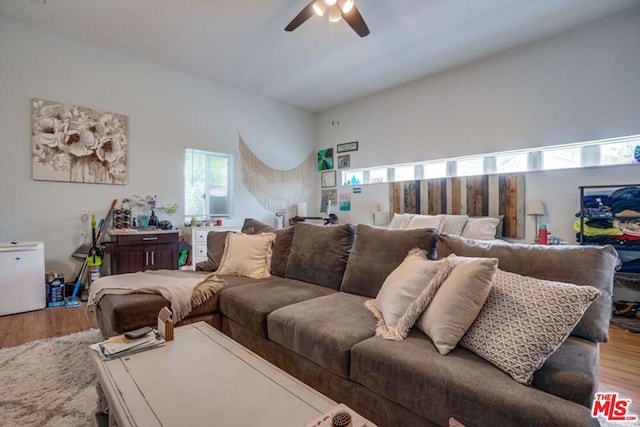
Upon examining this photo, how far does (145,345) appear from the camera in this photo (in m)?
1.41

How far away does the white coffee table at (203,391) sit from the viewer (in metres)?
0.94

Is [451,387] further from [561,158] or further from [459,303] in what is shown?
[561,158]

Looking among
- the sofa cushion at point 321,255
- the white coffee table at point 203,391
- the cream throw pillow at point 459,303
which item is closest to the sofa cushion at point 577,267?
the cream throw pillow at point 459,303

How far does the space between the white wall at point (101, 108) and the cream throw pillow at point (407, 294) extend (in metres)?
3.93

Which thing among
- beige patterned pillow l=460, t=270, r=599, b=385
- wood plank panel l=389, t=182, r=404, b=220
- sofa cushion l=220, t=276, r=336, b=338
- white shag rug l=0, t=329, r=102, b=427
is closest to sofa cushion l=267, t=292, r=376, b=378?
sofa cushion l=220, t=276, r=336, b=338

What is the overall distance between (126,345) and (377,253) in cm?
149

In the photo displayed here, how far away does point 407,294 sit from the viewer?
1.54 metres

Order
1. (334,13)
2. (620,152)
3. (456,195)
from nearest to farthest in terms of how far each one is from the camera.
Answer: (334,13) < (620,152) < (456,195)

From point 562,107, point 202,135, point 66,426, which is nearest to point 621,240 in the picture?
point 562,107

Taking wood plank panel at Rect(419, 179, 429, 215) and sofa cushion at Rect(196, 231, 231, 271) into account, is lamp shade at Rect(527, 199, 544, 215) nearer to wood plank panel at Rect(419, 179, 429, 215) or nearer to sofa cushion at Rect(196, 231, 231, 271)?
wood plank panel at Rect(419, 179, 429, 215)

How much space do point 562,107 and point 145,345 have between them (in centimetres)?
471

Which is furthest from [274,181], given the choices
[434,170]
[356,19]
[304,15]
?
[356,19]

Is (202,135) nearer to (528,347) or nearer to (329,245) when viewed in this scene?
(329,245)

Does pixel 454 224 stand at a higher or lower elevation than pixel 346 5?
lower
